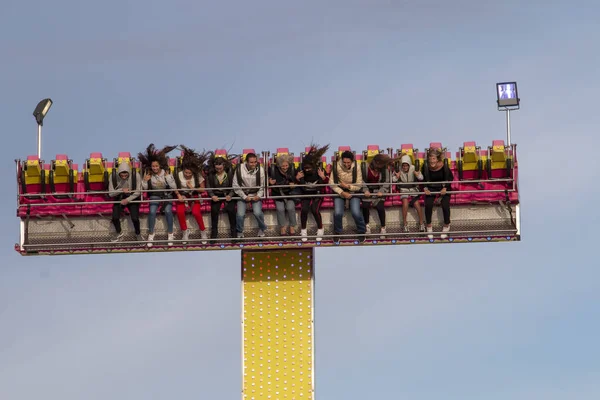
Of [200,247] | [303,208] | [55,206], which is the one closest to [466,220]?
[303,208]

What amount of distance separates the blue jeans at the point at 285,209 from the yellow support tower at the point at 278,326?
89cm

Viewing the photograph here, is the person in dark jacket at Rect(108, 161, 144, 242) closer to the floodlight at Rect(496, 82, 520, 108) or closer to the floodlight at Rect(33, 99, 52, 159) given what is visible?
the floodlight at Rect(33, 99, 52, 159)

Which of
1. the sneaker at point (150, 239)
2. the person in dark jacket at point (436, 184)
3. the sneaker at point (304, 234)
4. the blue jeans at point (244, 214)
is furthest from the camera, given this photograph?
the sneaker at point (150, 239)

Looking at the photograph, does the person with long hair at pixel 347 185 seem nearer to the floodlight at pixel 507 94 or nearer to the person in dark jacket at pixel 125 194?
the floodlight at pixel 507 94

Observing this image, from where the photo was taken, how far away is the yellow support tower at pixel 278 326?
39219mm

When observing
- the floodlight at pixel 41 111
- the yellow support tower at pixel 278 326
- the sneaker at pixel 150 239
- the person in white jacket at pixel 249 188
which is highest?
the floodlight at pixel 41 111

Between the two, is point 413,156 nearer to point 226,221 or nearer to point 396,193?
point 396,193

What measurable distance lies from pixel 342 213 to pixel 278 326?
322cm

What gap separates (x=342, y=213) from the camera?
129ft

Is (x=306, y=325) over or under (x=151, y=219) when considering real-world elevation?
under

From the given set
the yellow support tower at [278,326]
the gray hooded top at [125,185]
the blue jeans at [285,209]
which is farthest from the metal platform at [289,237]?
the gray hooded top at [125,185]

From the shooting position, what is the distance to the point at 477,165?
39.5m

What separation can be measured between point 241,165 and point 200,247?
2416 mm

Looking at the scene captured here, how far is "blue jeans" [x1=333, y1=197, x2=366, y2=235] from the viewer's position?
3900 centimetres
